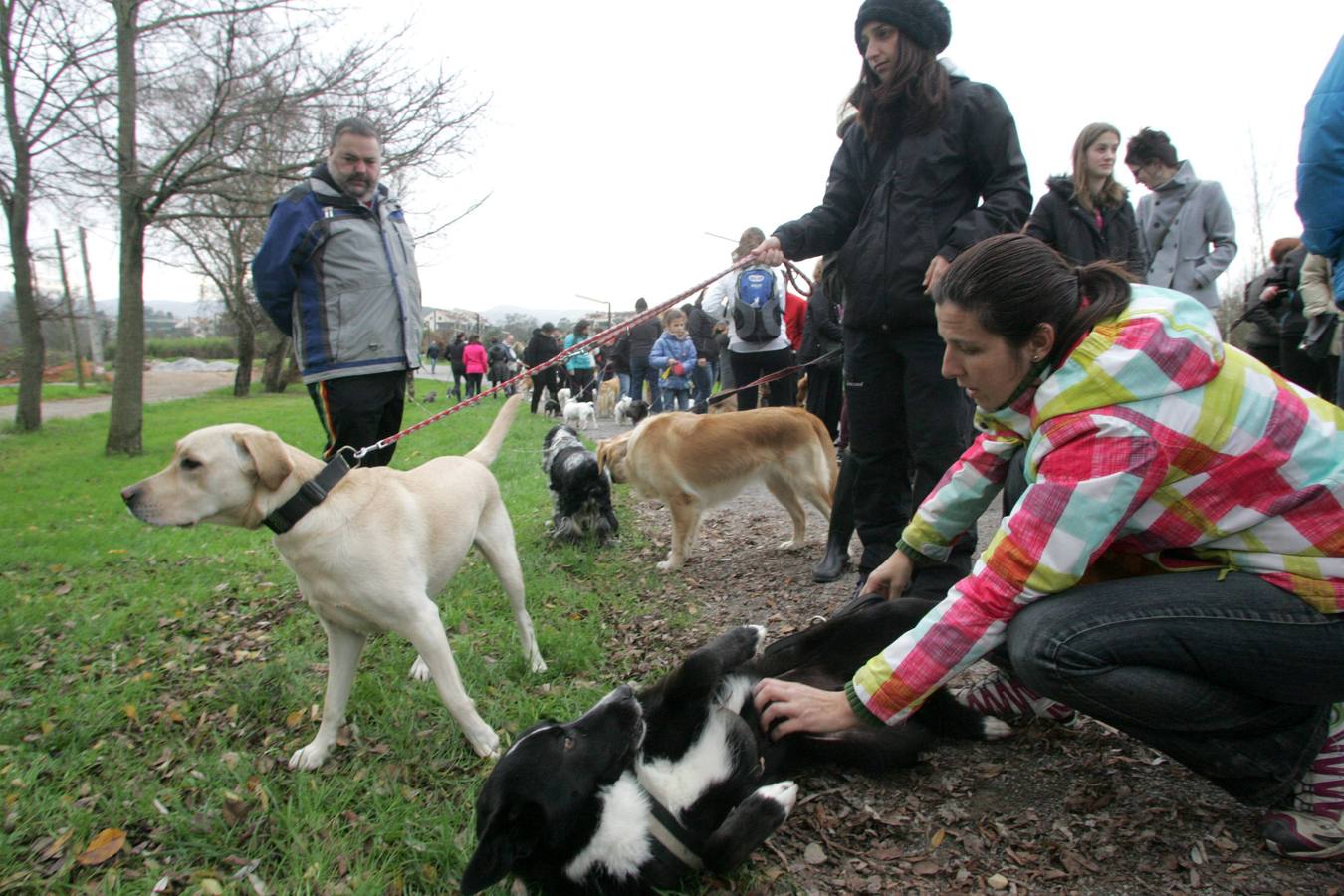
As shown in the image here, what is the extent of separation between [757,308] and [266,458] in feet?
16.1

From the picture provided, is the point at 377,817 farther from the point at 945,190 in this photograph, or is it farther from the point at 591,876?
the point at 945,190

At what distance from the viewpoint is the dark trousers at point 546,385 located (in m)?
16.4

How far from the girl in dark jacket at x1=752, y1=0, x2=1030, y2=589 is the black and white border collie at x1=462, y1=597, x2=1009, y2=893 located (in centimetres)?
69

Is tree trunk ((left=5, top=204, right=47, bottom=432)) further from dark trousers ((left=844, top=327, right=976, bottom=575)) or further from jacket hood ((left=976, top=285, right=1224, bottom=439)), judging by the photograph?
jacket hood ((left=976, top=285, right=1224, bottom=439))

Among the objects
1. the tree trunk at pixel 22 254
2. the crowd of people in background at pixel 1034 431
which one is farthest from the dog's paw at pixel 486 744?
the tree trunk at pixel 22 254

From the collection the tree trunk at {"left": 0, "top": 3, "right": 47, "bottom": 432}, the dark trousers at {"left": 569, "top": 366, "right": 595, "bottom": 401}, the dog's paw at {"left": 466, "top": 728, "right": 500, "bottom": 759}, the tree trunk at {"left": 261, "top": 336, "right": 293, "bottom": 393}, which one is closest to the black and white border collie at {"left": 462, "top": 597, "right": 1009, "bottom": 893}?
the dog's paw at {"left": 466, "top": 728, "right": 500, "bottom": 759}

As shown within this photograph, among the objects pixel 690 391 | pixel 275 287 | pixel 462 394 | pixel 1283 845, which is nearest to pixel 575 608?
pixel 275 287

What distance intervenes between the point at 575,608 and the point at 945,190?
2669 millimetres

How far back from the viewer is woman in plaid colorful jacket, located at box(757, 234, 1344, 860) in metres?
1.65

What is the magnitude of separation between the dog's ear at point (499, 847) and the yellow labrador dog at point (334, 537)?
74 centimetres

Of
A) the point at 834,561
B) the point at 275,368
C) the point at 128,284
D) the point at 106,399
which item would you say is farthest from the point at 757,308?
the point at 275,368

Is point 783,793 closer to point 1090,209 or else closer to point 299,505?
point 299,505

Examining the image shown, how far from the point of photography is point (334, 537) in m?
2.43

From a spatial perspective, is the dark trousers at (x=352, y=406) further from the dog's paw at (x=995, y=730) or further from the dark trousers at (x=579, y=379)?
the dark trousers at (x=579, y=379)
